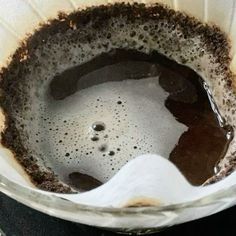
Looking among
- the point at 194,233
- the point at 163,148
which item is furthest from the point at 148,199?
the point at 163,148

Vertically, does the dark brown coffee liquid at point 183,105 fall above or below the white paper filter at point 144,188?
above

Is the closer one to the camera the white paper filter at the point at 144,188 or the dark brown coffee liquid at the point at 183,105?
the white paper filter at the point at 144,188

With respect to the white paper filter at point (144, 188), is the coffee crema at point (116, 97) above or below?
above

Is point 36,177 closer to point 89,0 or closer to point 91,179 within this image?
point 91,179

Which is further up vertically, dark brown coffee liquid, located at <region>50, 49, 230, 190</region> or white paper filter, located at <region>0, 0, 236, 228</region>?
dark brown coffee liquid, located at <region>50, 49, 230, 190</region>

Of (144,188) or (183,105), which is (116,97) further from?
(144,188)

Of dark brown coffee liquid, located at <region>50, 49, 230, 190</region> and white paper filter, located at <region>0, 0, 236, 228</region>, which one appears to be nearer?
white paper filter, located at <region>0, 0, 236, 228</region>
